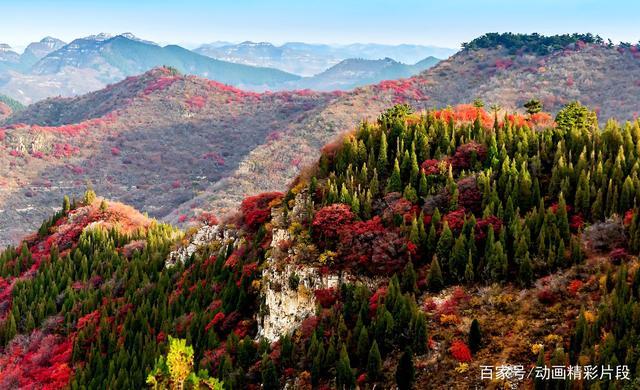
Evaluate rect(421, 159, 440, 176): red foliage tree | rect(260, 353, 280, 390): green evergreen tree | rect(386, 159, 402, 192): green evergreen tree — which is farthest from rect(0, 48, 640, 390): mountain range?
rect(386, 159, 402, 192): green evergreen tree

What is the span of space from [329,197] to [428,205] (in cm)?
883

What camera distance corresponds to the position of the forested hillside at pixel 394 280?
35.2 m

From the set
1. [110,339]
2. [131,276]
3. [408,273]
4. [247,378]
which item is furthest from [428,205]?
[131,276]

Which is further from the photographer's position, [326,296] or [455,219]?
[455,219]

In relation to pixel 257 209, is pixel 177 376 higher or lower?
lower

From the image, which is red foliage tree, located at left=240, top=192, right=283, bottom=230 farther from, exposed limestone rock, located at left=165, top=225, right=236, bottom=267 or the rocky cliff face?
the rocky cliff face

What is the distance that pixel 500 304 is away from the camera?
3844 cm

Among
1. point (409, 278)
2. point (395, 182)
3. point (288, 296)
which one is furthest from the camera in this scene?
point (395, 182)

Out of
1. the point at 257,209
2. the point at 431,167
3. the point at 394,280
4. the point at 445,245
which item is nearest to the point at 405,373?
the point at 394,280

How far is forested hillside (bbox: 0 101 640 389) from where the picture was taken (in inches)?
1385

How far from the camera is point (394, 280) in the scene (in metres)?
42.6

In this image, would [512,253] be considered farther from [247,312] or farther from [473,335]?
[247,312]

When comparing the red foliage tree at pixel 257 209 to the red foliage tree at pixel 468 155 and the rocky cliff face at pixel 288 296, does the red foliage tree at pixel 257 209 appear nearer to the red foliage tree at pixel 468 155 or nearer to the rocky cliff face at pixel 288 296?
the rocky cliff face at pixel 288 296

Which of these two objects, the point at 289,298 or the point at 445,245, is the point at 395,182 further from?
the point at 289,298
